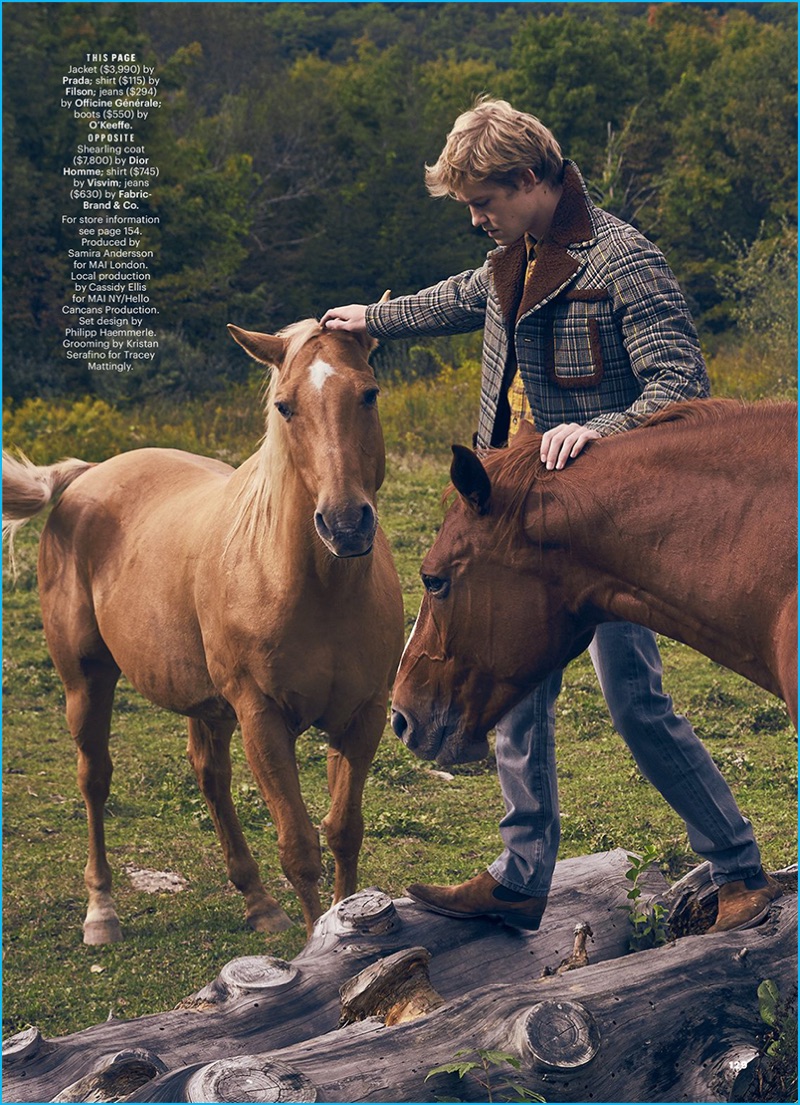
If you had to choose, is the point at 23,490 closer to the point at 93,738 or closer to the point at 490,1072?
the point at 93,738

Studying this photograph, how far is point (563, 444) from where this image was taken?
9.11 ft

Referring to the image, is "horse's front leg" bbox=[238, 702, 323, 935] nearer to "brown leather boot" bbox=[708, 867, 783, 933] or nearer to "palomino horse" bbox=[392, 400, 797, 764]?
"palomino horse" bbox=[392, 400, 797, 764]

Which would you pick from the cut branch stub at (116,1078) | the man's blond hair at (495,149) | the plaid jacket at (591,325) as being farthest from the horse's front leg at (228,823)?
the man's blond hair at (495,149)

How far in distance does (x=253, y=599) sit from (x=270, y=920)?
1.67 m

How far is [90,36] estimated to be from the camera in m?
19.1

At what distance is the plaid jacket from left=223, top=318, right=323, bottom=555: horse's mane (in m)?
0.83

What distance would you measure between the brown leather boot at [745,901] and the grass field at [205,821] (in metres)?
1.66

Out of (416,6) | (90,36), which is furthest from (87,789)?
(416,6)

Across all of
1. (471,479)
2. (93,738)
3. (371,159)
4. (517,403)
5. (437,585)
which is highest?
(371,159)

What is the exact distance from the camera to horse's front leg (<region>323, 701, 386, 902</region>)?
4.34m

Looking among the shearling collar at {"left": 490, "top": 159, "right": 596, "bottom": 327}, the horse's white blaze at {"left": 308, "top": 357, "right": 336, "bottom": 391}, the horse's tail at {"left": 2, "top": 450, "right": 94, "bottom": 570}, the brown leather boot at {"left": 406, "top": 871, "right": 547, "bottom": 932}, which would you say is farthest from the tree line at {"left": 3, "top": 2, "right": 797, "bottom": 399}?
the brown leather boot at {"left": 406, "top": 871, "right": 547, "bottom": 932}

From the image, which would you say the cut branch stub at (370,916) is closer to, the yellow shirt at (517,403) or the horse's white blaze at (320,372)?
the yellow shirt at (517,403)

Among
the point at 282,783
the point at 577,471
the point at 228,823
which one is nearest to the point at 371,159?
the point at 228,823

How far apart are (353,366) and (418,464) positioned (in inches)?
319
